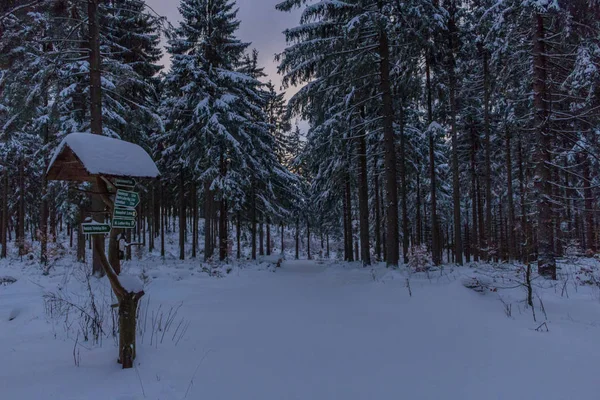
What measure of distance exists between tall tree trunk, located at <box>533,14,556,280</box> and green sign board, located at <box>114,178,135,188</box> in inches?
387

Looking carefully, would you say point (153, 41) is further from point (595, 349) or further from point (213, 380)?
point (595, 349)

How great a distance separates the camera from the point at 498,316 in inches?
228

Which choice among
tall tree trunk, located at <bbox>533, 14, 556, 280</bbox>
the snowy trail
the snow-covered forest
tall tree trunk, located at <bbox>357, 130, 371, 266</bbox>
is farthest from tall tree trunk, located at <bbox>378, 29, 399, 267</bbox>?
the snowy trail

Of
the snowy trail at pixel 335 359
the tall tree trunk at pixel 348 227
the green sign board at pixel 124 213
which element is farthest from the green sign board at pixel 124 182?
the tall tree trunk at pixel 348 227

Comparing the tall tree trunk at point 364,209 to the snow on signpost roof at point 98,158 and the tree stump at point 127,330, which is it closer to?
the snow on signpost roof at point 98,158

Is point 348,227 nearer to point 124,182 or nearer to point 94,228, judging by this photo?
point 124,182

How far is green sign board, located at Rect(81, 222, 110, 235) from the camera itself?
3.69 m

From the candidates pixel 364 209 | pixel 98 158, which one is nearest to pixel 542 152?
pixel 364 209

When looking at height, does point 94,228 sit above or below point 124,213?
below

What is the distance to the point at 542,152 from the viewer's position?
8.89 metres

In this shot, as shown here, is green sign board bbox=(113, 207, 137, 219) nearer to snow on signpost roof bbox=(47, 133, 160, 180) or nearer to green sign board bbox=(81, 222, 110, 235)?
green sign board bbox=(81, 222, 110, 235)

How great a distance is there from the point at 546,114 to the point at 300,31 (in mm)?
8786

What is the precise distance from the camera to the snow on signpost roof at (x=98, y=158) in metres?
3.70

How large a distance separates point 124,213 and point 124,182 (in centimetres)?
41
